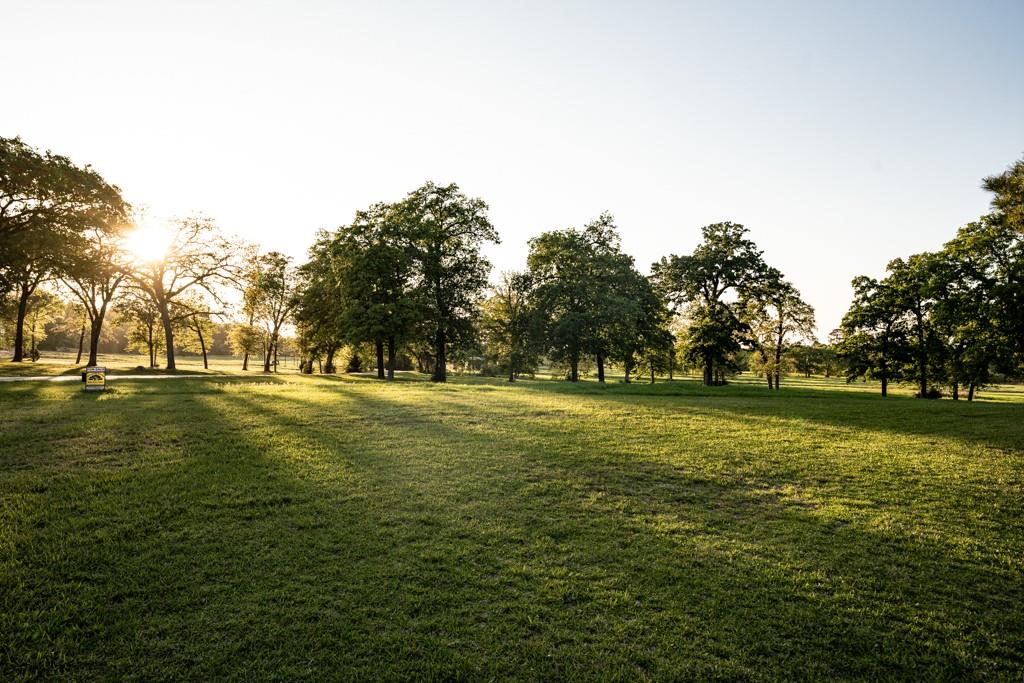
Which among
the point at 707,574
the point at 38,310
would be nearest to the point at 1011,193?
the point at 707,574

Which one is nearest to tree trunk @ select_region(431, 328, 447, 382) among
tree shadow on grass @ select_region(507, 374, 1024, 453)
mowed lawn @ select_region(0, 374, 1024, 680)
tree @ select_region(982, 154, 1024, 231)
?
tree shadow on grass @ select_region(507, 374, 1024, 453)

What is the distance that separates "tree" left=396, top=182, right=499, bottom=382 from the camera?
36.0m

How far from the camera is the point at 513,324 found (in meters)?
46.6

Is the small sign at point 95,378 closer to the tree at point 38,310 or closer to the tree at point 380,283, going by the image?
the tree at point 380,283

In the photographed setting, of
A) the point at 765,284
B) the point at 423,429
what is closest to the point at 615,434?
the point at 423,429

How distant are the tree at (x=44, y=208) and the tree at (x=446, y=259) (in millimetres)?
Result: 18263

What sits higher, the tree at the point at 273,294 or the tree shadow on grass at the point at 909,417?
the tree at the point at 273,294

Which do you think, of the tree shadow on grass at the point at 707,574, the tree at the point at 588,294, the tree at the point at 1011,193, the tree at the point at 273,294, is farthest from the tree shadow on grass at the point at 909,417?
the tree at the point at 273,294

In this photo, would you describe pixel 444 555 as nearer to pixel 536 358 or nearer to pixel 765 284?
pixel 536 358

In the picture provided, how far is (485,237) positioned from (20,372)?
33.1 m

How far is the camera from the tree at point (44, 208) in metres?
22.3

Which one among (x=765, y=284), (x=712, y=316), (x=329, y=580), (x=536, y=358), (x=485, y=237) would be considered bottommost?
(x=329, y=580)

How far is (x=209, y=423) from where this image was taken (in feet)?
43.7

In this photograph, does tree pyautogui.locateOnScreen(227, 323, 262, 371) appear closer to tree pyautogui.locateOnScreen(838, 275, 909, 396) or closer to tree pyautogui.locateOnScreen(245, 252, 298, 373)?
tree pyautogui.locateOnScreen(245, 252, 298, 373)
